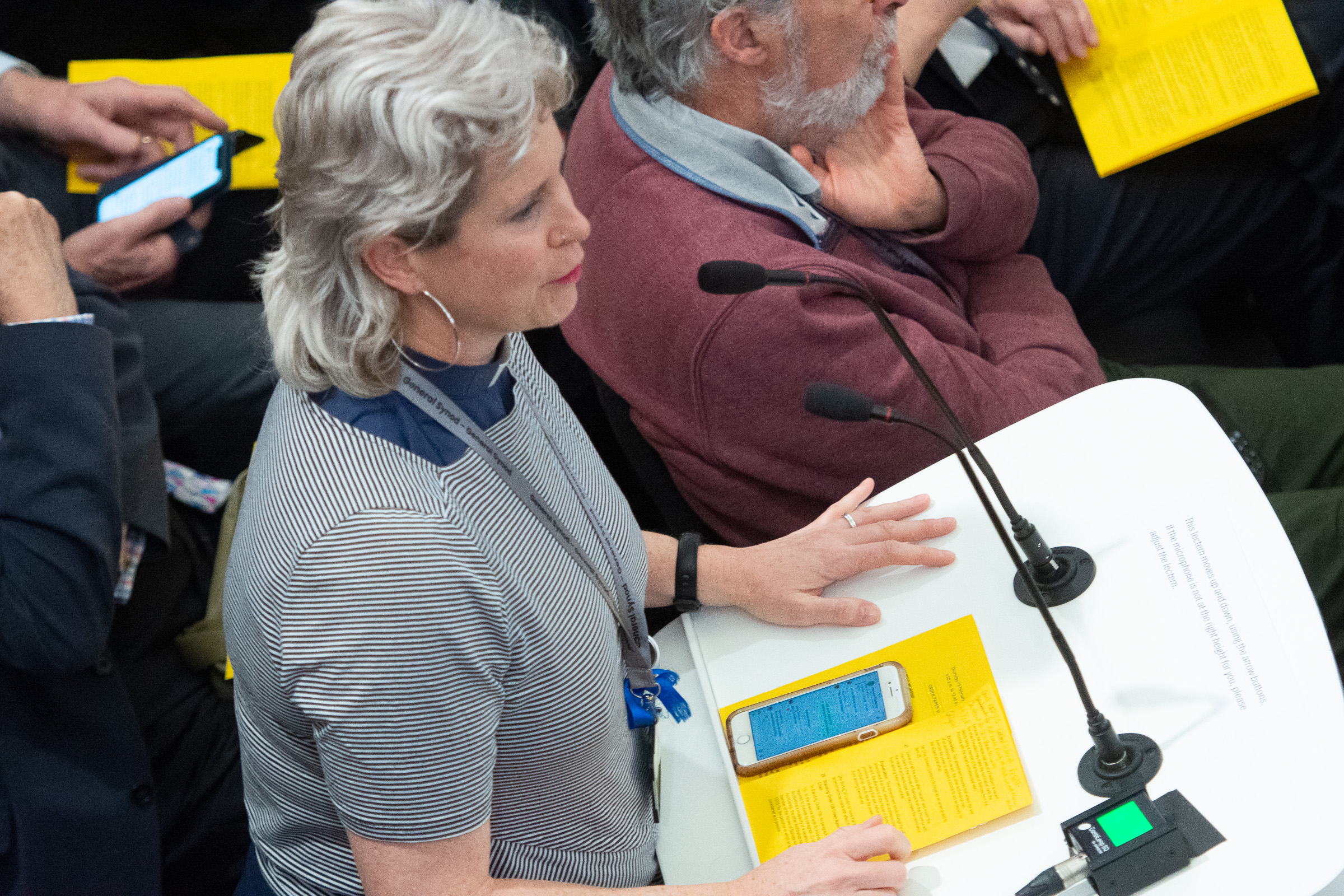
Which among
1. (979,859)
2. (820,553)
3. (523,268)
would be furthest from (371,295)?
(979,859)

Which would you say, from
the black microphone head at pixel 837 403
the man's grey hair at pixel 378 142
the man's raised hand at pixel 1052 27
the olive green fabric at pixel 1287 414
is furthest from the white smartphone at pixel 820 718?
the man's raised hand at pixel 1052 27

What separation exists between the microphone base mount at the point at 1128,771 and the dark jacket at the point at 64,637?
114 cm

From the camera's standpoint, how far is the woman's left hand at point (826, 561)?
1216 millimetres

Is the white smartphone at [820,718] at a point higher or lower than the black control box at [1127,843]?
lower

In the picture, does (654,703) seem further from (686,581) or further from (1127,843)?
(1127,843)

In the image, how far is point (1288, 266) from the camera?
215 cm

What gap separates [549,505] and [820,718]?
36 centimetres

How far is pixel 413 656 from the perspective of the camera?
887mm

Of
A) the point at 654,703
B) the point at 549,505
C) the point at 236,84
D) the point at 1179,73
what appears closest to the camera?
the point at 549,505

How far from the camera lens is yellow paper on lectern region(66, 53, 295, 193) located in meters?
1.99

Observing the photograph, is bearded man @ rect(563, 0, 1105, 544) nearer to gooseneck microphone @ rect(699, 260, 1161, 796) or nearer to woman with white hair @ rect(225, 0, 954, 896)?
gooseneck microphone @ rect(699, 260, 1161, 796)

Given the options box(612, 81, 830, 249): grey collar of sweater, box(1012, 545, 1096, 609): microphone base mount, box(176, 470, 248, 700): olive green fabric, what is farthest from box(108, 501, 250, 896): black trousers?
box(1012, 545, 1096, 609): microphone base mount

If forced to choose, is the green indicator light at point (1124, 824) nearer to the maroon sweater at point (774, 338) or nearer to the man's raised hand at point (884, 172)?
the maroon sweater at point (774, 338)

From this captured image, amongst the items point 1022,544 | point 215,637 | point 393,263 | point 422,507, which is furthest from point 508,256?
point 215,637
